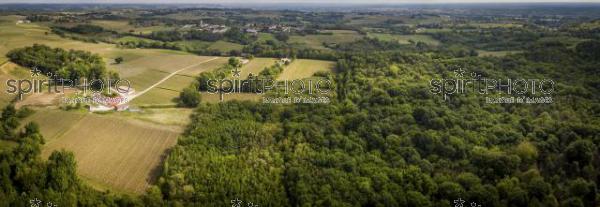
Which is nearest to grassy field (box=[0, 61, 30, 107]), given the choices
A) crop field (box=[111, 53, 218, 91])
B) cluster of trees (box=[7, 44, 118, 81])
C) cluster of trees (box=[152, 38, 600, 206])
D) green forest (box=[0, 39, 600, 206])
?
cluster of trees (box=[7, 44, 118, 81])

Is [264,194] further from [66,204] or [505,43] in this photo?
[505,43]

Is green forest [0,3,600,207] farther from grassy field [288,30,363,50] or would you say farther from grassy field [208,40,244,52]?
grassy field [288,30,363,50]

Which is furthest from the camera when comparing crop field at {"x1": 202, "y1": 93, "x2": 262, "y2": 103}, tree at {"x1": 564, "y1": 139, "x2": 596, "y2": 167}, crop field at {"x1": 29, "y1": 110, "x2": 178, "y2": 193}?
crop field at {"x1": 202, "y1": 93, "x2": 262, "y2": 103}

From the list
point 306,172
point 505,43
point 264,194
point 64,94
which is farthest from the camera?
point 505,43

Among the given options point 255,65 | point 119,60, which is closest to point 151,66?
point 119,60

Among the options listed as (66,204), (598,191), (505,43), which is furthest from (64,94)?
(505,43)

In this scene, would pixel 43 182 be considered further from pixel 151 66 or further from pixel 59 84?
pixel 151 66

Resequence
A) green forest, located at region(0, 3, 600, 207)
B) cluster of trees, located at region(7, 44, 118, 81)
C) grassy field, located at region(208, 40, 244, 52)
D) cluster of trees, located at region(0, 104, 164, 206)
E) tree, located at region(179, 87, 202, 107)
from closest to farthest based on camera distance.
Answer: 1. cluster of trees, located at region(0, 104, 164, 206)
2. green forest, located at region(0, 3, 600, 207)
3. tree, located at region(179, 87, 202, 107)
4. cluster of trees, located at region(7, 44, 118, 81)
5. grassy field, located at region(208, 40, 244, 52)
